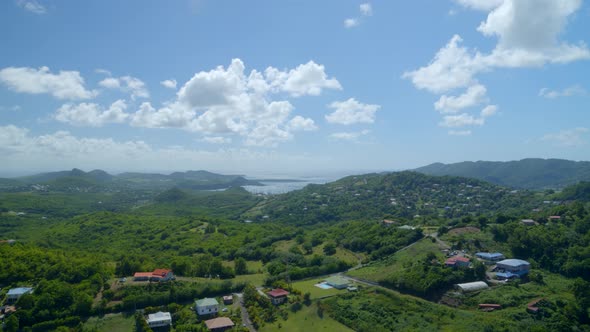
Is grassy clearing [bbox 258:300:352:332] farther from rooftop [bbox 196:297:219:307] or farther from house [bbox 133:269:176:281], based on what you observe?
house [bbox 133:269:176:281]

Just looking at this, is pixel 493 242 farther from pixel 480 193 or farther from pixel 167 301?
pixel 480 193

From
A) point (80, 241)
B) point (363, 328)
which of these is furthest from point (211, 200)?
point (363, 328)

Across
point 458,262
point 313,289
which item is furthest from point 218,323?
point 458,262

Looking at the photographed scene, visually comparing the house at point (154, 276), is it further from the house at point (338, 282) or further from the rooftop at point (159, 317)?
the house at point (338, 282)

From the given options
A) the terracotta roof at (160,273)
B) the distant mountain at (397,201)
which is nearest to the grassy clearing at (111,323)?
the terracotta roof at (160,273)

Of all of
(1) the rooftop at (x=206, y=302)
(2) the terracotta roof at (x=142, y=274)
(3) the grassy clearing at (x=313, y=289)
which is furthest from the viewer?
(2) the terracotta roof at (x=142, y=274)

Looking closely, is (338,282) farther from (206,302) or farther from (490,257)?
(490,257)
